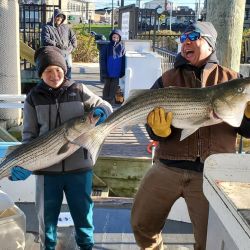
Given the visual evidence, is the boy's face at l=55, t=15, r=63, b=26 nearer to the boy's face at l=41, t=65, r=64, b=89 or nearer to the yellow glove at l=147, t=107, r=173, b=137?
the boy's face at l=41, t=65, r=64, b=89

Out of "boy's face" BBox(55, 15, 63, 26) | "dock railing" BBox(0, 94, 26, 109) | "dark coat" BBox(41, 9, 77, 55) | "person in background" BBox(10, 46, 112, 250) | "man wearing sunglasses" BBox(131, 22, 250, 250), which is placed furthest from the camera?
"boy's face" BBox(55, 15, 63, 26)

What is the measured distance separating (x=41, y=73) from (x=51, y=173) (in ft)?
2.43

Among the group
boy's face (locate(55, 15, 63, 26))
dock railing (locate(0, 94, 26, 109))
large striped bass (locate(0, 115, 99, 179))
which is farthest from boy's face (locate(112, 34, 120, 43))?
large striped bass (locate(0, 115, 99, 179))

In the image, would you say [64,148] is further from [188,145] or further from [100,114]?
[188,145]

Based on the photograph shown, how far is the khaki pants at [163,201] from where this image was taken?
3094 mm

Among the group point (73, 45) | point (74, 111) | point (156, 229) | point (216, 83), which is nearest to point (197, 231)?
point (156, 229)

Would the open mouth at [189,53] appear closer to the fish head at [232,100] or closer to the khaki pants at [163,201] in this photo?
the fish head at [232,100]

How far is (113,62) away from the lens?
10438 millimetres

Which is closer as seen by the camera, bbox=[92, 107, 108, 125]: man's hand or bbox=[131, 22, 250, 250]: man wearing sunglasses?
bbox=[131, 22, 250, 250]: man wearing sunglasses

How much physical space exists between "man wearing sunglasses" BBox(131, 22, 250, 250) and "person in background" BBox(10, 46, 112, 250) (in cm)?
51

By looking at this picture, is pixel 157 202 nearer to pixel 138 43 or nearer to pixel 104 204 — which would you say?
pixel 104 204

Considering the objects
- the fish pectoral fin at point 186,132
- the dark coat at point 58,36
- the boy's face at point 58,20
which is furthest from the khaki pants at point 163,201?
the boy's face at point 58,20

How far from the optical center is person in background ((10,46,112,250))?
135 inches

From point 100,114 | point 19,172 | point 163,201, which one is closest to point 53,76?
point 100,114
